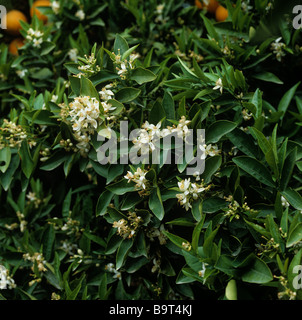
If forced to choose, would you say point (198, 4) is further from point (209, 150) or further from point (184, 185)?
point (184, 185)

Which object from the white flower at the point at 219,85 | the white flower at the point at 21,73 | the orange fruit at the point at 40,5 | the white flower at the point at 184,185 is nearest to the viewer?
the white flower at the point at 184,185

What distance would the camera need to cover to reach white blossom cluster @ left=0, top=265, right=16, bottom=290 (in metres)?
1.33

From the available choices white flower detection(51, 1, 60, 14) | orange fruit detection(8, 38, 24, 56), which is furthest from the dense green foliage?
orange fruit detection(8, 38, 24, 56)

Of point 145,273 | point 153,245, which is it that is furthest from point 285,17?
point 145,273

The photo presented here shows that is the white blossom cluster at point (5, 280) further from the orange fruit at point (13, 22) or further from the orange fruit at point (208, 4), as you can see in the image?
the orange fruit at point (208, 4)

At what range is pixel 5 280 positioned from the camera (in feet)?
4.41

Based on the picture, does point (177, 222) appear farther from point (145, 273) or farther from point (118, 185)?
point (145, 273)

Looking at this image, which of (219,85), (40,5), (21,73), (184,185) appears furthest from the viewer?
(40,5)

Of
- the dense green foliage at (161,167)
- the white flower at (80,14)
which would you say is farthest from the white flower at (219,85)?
the white flower at (80,14)

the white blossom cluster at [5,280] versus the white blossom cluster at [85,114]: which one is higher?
the white blossom cluster at [85,114]

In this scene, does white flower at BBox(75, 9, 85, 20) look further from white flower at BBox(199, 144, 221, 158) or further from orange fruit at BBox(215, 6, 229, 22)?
white flower at BBox(199, 144, 221, 158)

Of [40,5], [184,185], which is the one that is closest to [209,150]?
[184,185]

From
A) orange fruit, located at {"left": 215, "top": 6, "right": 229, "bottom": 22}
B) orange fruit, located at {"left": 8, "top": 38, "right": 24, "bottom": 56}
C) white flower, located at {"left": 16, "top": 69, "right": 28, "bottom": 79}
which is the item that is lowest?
white flower, located at {"left": 16, "top": 69, "right": 28, "bottom": 79}

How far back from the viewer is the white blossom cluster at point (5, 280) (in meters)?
1.33
